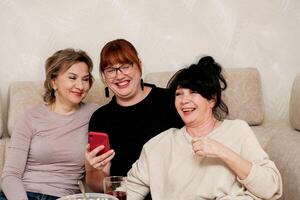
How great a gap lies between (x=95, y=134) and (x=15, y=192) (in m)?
0.49

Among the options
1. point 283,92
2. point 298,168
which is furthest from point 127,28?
point 298,168

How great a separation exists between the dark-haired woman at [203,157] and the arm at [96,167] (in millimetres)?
127

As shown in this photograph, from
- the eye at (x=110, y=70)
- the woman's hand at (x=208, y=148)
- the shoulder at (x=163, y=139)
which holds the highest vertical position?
the eye at (x=110, y=70)

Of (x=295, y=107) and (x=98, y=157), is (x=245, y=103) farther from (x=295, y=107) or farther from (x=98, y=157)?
(x=98, y=157)

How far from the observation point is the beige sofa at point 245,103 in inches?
77.0

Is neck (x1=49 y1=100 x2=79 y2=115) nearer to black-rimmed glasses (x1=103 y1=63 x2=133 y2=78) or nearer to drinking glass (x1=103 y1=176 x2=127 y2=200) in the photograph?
black-rimmed glasses (x1=103 y1=63 x2=133 y2=78)

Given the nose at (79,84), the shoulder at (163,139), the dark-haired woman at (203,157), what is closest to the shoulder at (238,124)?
the dark-haired woman at (203,157)

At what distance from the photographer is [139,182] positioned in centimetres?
172

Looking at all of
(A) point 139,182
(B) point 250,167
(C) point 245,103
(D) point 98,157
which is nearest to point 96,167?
(D) point 98,157

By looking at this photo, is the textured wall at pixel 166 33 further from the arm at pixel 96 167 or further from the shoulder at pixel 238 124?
the shoulder at pixel 238 124

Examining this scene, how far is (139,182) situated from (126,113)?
36 centimetres

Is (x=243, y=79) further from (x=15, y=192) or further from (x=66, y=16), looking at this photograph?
(x=15, y=192)

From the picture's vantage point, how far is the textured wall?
234cm

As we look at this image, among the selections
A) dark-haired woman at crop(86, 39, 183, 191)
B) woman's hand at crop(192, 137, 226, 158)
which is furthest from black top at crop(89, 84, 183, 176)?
woman's hand at crop(192, 137, 226, 158)
